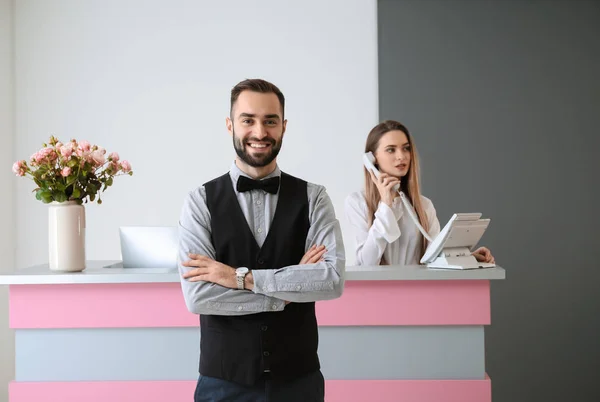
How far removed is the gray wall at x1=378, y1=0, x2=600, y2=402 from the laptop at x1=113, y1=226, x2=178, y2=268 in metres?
A: 2.43

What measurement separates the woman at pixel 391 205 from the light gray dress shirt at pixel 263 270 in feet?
4.14

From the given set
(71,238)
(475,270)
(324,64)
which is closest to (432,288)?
(475,270)

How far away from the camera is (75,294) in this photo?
2861 mm

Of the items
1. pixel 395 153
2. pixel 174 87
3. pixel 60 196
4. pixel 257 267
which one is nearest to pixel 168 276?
pixel 60 196

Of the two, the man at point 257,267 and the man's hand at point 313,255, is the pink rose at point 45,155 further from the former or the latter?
the man's hand at point 313,255

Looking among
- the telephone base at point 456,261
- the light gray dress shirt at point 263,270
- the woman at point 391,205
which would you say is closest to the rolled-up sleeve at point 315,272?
the light gray dress shirt at point 263,270

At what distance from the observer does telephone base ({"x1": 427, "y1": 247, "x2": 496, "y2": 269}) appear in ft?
9.30

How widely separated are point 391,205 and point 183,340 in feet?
4.05

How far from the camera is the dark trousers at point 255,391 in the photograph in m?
1.93

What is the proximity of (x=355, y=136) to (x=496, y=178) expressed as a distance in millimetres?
1086

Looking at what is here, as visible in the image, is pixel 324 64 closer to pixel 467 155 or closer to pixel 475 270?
pixel 467 155

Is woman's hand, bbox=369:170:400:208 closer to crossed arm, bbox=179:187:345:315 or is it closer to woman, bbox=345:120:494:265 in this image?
woman, bbox=345:120:494:265

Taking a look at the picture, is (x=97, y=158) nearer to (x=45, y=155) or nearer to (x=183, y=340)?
(x=45, y=155)

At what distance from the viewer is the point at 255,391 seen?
1931 millimetres
